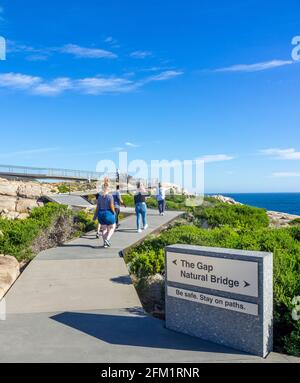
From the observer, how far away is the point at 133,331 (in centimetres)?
545

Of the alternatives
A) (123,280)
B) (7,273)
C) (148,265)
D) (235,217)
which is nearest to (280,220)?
(235,217)

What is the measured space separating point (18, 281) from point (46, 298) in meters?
1.29

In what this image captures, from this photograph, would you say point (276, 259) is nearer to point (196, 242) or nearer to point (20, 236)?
point (196, 242)

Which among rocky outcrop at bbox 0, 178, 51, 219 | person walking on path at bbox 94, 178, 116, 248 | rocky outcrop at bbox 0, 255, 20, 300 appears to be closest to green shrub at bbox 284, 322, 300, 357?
rocky outcrop at bbox 0, 255, 20, 300

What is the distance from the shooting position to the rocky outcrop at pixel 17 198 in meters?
24.7

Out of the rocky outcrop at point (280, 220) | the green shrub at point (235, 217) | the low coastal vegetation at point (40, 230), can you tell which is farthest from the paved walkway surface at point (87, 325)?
the rocky outcrop at point (280, 220)

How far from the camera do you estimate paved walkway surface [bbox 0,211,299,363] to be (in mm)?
4723

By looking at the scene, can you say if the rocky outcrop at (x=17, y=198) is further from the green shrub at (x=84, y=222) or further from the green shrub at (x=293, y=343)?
the green shrub at (x=293, y=343)

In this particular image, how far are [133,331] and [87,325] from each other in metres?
0.70

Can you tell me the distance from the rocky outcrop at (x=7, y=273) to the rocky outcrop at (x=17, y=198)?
14534mm

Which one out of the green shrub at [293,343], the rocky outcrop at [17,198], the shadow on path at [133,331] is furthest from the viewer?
the rocky outcrop at [17,198]
